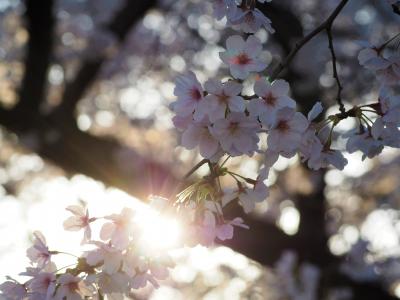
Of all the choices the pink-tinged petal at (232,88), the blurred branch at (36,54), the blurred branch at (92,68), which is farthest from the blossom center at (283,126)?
the blurred branch at (92,68)

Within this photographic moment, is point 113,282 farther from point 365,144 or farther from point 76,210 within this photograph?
point 365,144

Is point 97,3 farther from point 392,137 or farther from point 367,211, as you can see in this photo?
point 392,137

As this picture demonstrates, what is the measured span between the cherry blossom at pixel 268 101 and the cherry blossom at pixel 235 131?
2 centimetres

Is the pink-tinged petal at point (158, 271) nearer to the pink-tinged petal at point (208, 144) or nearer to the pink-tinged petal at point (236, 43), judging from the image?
the pink-tinged petal at point (208, 144)

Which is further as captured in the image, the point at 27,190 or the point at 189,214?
the point at 27,190

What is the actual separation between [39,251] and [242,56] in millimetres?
714

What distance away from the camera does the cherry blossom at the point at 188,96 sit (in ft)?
3.76

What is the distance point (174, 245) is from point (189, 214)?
0.08 metres

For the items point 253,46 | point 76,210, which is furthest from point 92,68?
point 253,46

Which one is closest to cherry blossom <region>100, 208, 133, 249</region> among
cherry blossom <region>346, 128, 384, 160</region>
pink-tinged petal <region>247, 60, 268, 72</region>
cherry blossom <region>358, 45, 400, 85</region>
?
pink-tinged petal <region>247, 60, 268, 72</region>

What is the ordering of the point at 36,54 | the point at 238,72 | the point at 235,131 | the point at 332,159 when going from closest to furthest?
1. the point at 235,131
2. the point at 238,72
3. the point at 332,159
4. the point at 36,54

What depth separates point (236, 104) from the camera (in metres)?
1.12

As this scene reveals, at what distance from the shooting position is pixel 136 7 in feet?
15.5

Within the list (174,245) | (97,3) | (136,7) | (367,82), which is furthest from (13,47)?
(174,245)
